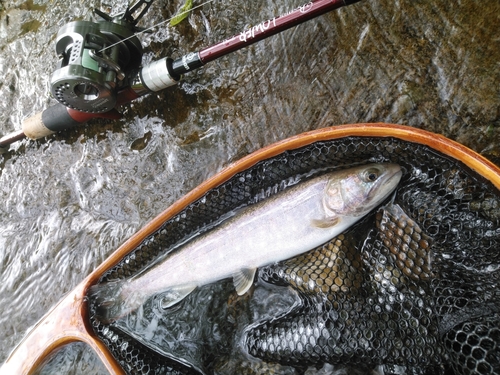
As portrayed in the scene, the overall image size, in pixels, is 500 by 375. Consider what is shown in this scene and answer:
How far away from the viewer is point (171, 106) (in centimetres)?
280

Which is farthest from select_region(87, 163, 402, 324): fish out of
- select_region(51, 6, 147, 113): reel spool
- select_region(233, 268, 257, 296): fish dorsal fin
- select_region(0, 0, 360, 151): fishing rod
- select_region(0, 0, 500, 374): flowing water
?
select_region(51, 6, 147, 113): reel spool

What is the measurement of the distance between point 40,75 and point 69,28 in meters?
1.39

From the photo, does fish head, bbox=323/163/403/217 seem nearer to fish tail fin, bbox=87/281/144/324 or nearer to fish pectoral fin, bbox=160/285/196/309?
fish pectoral fin, bbox=160/285/196/309

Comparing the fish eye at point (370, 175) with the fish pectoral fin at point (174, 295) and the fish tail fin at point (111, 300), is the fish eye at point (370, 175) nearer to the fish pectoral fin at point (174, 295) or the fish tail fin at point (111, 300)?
the fish pectoral fin at point (174, 295)

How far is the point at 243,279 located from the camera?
2252 millimetres

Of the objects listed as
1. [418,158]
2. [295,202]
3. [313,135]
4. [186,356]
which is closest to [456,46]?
[418,158]

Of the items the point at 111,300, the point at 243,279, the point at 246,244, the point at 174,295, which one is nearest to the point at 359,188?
the point at 246,244

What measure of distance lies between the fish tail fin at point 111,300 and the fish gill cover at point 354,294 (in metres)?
0.06

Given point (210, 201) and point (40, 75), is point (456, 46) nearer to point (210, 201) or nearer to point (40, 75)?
point (210, 201)

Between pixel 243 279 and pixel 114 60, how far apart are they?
4.76ft

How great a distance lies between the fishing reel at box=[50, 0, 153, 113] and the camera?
7.10 ft

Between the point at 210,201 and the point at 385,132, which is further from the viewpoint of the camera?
the point at 210,201

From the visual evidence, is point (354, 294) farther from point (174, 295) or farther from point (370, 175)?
point (174, 295)

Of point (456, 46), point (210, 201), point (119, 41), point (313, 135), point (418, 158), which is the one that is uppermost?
point (119, 41)
